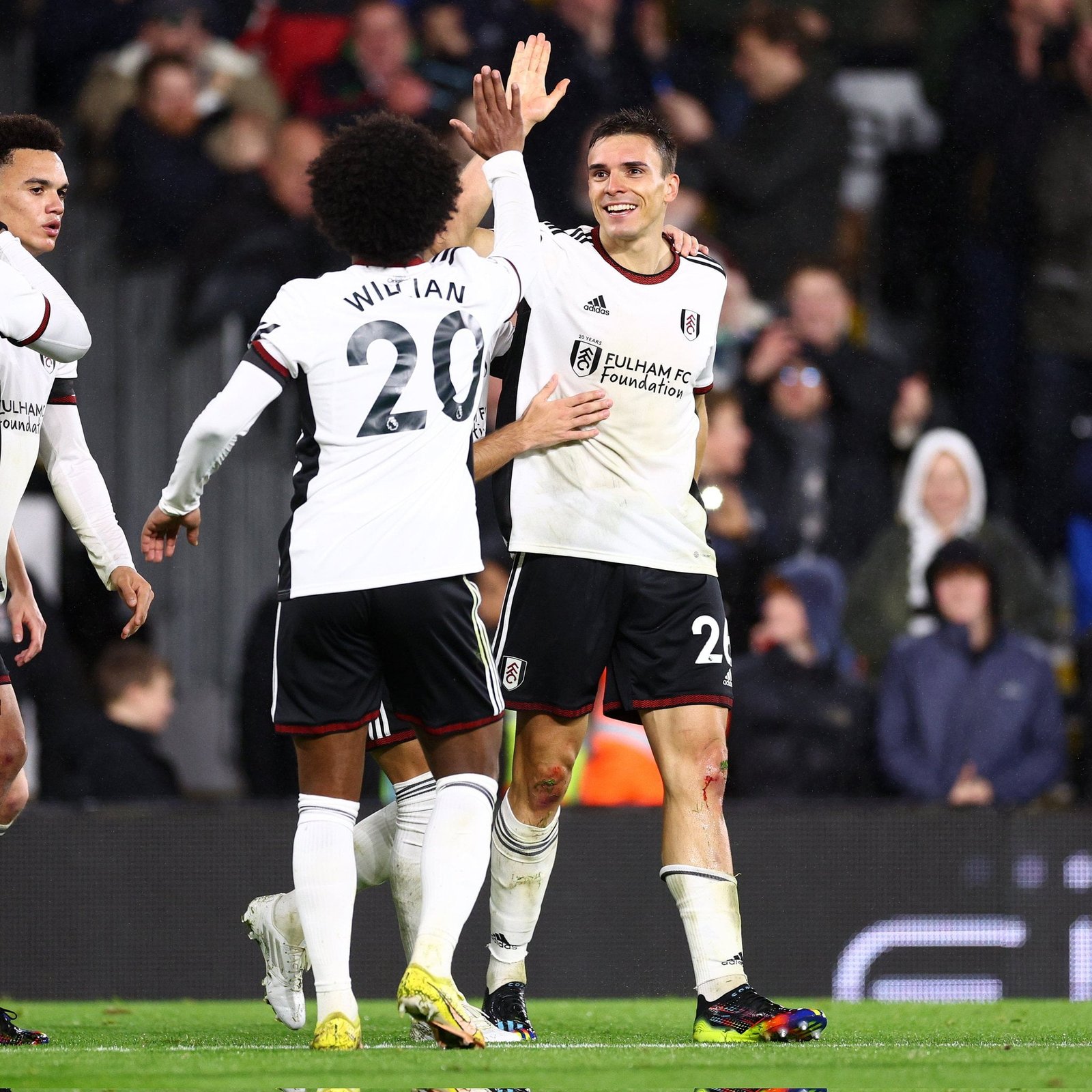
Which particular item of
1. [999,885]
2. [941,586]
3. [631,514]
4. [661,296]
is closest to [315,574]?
[631,514]

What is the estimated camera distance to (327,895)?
165 inches

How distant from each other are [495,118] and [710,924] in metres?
2.12

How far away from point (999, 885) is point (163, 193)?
Result: 4.77 meters

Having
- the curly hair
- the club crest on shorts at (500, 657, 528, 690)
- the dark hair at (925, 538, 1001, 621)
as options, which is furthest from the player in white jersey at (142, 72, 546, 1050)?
the dark hair at (925, 538, 1001, 621)

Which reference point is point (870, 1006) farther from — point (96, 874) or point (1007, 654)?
point (96, 874)

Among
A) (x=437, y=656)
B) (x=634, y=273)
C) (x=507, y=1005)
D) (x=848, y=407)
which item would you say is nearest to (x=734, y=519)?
(x=848, y=407)

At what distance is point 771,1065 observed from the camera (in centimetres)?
398

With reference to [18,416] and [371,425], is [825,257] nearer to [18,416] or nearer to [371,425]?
[18,416]

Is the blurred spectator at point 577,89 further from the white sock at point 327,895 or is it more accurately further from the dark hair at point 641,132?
the white sock at point 327,895

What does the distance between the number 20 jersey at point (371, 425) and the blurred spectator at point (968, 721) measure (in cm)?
405

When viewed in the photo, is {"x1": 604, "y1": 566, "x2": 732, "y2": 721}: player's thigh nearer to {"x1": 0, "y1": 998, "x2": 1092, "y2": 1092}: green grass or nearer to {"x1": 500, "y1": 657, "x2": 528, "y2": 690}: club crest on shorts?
{"x1": 500, "y1": 657, "x2": 528, "y2": 690}: club crest on shorts

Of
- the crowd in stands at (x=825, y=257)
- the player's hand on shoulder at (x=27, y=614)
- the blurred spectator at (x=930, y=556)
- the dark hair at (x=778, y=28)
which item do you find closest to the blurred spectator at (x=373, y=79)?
the crowd in stands at (x=825, y=257)

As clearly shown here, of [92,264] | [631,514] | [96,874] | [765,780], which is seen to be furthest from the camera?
[92,264]

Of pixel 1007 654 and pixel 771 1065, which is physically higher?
pixel 1007 654
